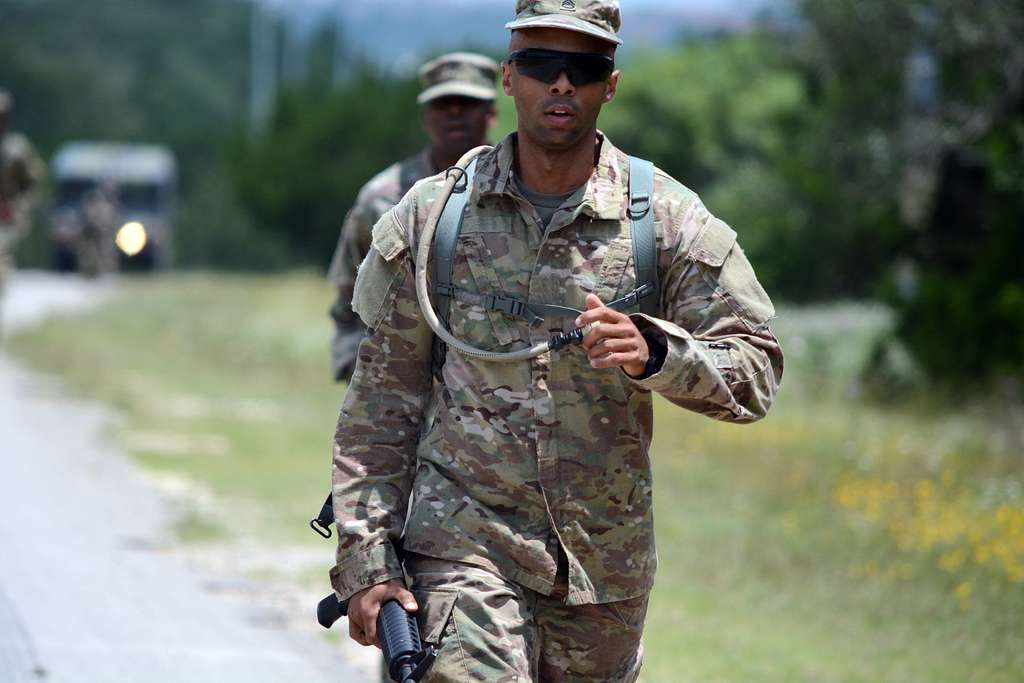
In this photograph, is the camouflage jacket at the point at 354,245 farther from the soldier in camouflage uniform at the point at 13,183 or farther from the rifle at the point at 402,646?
the soldier in camouflage uniform at the point at 13,183

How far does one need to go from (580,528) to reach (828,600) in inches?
203

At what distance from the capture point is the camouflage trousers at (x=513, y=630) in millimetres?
3781

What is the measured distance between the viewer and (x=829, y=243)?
20.3 m

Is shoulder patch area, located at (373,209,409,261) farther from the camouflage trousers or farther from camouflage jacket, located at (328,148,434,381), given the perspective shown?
camouflage jacket, located at (328,148,434,381)

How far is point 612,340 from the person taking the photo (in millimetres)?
3531

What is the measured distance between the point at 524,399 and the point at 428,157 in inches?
115

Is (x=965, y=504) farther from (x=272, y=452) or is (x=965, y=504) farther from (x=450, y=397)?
(x=450, y=397)

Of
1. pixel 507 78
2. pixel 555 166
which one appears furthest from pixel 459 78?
pixel 555 166

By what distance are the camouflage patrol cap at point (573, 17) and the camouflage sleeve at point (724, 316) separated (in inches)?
17.0

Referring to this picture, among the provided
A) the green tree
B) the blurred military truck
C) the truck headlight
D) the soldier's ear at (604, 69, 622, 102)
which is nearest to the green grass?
the truck headlight

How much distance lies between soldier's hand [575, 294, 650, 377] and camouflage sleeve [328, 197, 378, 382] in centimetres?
296

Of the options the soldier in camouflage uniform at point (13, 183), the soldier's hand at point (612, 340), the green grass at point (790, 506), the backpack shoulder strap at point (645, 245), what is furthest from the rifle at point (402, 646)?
the soldier in camouflage uniform at point (13, 183)

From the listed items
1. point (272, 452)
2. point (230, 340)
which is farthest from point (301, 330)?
point (272, 452)

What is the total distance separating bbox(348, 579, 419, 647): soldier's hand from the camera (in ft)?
12.7
